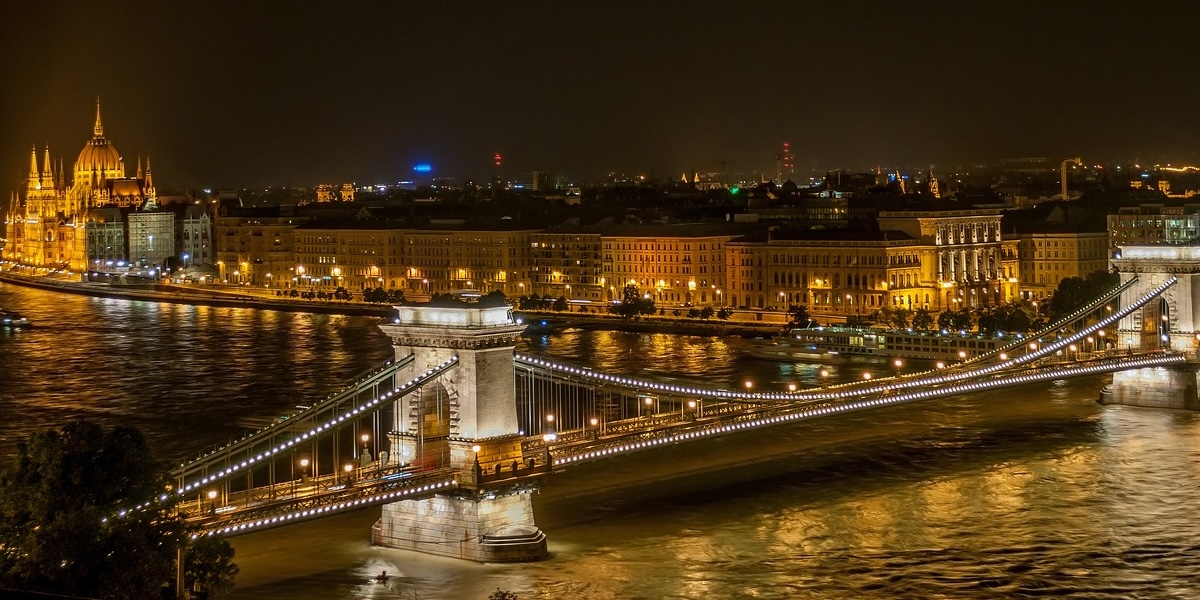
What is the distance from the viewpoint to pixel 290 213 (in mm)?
74625

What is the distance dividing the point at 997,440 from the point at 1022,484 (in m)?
3.41

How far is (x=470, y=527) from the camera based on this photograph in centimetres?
1586

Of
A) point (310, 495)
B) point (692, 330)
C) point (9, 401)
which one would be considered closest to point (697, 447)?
point (310, 495)

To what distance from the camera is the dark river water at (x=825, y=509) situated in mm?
15680

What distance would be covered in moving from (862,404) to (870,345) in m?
17.2

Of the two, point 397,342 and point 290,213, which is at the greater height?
point 290,213

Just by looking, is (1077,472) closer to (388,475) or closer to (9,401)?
(388,475)

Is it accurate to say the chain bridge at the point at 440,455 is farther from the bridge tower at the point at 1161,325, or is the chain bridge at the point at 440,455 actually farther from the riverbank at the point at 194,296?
the riverbank at the point at 194,296

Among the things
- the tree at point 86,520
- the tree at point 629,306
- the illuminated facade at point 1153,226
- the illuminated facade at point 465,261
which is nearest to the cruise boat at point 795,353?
the tree at point 629,306

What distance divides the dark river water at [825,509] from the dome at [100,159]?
59049 millimetres

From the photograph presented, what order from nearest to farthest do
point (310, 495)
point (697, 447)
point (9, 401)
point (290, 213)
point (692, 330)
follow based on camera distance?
point (310, 495) < point (697, 447) < point (9, 401) < point (692, 330) < point (290, 213)

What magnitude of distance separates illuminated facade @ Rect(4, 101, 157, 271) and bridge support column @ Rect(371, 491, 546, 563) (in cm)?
6816

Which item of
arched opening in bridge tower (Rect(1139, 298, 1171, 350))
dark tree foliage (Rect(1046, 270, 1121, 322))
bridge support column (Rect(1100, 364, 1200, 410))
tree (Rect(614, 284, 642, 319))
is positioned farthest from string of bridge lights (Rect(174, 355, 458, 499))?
tree (Rect(614, 284, 642, 319))

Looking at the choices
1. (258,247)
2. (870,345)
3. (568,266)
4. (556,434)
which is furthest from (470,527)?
(258,247)
